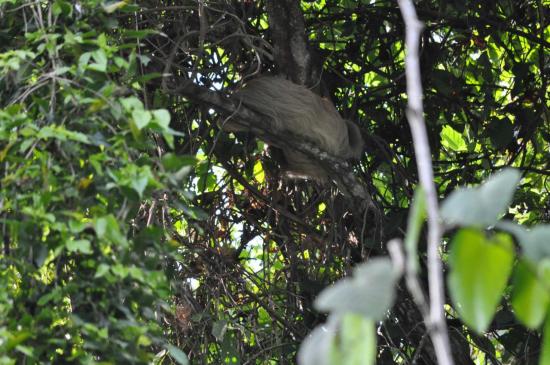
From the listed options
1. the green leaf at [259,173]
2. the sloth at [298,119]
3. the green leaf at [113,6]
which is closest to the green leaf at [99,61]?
the green leaf at [113,6]

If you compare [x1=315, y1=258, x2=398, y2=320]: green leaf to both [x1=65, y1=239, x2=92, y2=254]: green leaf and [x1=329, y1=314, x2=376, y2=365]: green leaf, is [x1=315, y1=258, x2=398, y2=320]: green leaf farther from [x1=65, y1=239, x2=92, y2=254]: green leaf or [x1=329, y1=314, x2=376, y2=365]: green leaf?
[x1=65, y1=239, x2=92, y2=254]: green leaf

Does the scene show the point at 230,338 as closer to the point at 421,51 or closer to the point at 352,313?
the point at 421,51

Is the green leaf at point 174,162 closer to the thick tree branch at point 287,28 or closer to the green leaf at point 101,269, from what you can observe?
the green leaf at point 101,269

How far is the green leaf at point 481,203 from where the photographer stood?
0.72 meters

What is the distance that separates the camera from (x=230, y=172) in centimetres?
348

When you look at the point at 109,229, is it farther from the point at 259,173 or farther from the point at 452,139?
the point at 452,139

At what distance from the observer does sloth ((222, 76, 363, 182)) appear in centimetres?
313

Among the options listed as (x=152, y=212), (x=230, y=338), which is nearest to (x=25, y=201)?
(x=152, y=212)

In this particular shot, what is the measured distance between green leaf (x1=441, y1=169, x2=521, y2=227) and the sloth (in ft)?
7.62

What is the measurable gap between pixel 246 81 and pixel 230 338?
3.10 ft

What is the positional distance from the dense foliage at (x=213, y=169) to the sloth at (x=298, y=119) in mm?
112

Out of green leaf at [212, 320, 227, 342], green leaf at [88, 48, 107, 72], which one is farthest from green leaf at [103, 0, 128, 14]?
green leaf at [212, 320, 227, 342]

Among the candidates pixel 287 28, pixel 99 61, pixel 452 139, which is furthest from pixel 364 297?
pixel 452 139

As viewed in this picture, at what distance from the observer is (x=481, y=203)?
0.73 m
